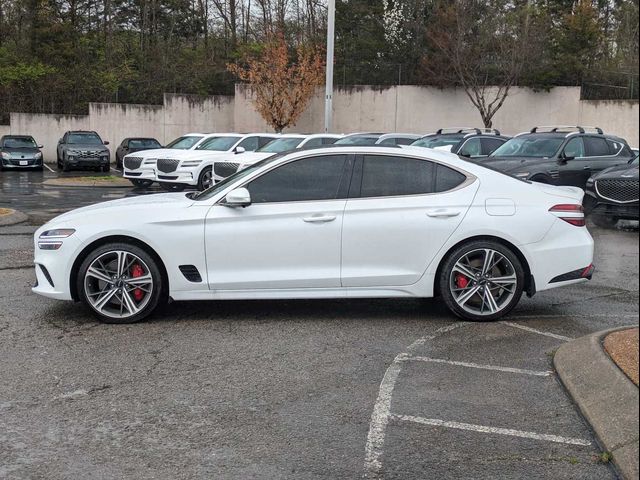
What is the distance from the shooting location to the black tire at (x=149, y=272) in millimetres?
6613

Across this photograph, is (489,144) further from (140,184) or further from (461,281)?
(461,281)

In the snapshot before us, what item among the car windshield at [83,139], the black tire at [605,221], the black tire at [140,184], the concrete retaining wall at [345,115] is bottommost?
the black tire at [140,184]

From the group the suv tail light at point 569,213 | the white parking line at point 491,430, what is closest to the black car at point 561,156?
the suv tail light at point 569,213

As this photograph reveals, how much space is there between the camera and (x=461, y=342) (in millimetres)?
6262

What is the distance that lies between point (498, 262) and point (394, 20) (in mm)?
30216

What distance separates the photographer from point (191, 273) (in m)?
6.64

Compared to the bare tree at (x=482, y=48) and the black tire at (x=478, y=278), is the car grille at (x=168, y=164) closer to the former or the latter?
the black tire at (x=478, y=278)

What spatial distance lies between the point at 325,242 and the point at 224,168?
1149 cm

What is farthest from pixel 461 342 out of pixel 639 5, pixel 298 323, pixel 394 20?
pixel 394 20

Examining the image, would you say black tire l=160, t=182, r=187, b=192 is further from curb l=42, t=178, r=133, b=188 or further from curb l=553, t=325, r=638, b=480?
curb l=553, t=325, r=638, b=480

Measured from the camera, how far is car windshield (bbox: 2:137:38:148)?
30.1 m

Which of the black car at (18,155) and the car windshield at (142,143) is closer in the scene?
the black car at (18,155)

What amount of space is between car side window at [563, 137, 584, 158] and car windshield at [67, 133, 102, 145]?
833 inches

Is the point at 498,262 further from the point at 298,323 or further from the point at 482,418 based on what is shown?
the point at 482,418
